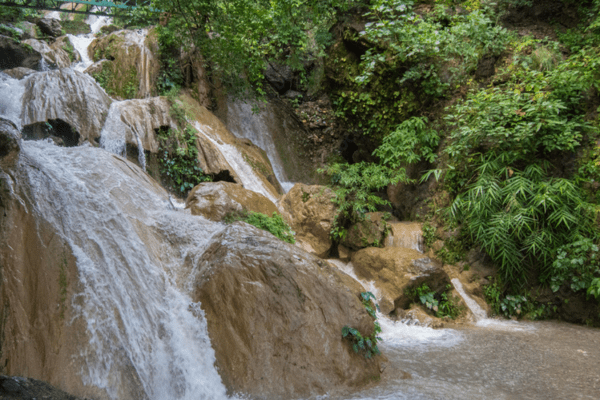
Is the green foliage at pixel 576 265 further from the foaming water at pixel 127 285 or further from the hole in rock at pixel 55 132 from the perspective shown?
the hole in rock at pixel 55 132

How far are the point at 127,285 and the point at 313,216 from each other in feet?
14.1

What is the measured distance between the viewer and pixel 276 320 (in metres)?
3.54

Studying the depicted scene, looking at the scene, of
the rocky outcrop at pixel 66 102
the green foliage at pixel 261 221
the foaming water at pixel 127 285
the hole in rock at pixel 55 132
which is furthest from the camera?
the rocky outcrop at pixel 66 102

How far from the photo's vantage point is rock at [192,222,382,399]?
10.7 feet

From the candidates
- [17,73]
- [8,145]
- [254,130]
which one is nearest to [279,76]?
[254,130]

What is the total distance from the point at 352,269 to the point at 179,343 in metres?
3.98

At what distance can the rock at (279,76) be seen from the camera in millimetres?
11641

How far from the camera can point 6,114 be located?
6.24 meters

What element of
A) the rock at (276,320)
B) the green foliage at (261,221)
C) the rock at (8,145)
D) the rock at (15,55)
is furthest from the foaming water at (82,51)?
the rock at (276,320)

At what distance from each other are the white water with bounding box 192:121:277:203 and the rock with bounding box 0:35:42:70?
511cm

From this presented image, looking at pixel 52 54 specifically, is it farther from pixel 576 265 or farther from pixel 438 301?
pixel 576 265

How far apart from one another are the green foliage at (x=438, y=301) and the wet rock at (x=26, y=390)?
4.78 metres

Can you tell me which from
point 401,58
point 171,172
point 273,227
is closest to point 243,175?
point 171,172

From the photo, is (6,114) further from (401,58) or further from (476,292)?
(476,292)
